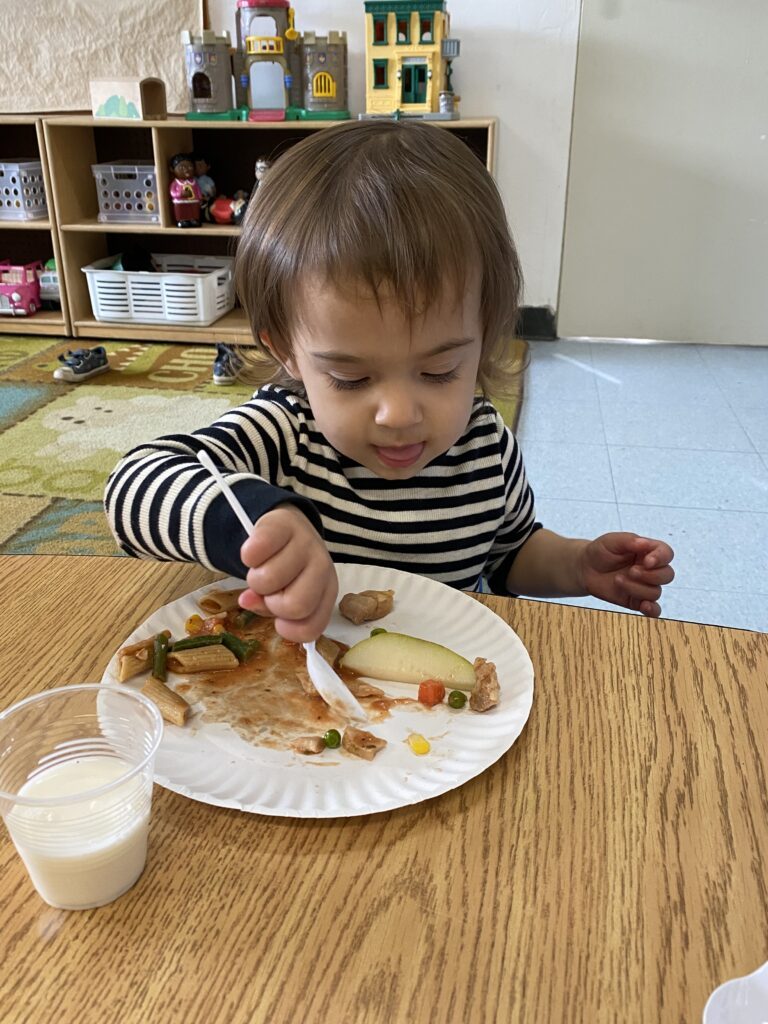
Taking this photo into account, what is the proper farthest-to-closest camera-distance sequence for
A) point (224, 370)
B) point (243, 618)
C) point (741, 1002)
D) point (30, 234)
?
point (30, 234), point (224, 370), point (243, 618), point (741, 1002)

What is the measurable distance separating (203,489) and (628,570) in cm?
41

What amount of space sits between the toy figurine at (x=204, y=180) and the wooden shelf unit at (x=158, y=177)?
0.09 meters

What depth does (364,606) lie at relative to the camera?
2.08 ft

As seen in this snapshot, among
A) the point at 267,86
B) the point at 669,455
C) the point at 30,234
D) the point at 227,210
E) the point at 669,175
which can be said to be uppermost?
the point at 267,86

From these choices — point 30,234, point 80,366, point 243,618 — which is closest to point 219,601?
point 243,618

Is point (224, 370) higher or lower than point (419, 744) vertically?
lower

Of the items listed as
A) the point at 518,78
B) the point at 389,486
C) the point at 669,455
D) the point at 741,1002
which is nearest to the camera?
the point at 741,1002

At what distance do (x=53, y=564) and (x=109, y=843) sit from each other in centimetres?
36

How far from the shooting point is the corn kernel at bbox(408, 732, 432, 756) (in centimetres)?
51

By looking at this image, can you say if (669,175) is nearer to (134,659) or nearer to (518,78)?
(518,78)

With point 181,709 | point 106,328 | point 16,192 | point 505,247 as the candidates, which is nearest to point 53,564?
point 181,709

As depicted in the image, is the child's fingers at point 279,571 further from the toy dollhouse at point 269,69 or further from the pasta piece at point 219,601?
the toy dollhouse at point 269,69

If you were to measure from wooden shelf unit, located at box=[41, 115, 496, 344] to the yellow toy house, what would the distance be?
0.14 metres

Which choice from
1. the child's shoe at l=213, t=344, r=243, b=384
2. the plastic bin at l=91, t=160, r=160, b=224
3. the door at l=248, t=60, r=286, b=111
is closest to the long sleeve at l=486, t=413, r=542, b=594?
the child's shoe at l=213, t=344, r=243, b=384
